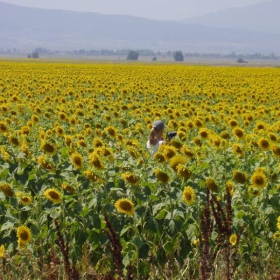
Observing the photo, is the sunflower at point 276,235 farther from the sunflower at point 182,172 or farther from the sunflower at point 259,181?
the sunflower at point 182,172

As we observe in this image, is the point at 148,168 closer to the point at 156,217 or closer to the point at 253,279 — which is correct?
the point at 156,217

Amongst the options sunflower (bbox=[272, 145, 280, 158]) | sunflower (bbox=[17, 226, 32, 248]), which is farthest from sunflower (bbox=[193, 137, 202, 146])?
sunflower (bbox=[17, 226, 32, 248])

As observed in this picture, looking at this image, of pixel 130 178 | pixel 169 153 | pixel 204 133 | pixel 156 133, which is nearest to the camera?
pixel 130 178

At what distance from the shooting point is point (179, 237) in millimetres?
4852

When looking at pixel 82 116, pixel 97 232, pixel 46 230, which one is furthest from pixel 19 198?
pixel 82 116

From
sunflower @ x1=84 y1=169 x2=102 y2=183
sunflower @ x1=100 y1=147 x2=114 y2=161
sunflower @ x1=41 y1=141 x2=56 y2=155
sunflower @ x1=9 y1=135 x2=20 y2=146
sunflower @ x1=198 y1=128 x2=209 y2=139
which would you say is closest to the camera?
sunflower @ x1=84 y1=169 x2=102 y2=183

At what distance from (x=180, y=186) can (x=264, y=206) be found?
29.1 inches

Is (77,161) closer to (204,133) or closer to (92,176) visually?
(92,176)

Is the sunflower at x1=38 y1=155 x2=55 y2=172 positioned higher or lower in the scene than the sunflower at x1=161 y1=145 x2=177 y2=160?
lower

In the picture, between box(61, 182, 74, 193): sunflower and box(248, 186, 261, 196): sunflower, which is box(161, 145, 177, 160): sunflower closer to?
box(248, 186, 261, 196): sunflower

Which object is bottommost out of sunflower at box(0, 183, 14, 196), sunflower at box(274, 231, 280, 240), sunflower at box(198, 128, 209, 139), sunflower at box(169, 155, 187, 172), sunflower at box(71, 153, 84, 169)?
sunflower at box(274, 231, 280, 240)

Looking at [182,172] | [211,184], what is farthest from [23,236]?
[211,184]

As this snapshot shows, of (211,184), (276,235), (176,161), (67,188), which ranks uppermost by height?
(176,161)

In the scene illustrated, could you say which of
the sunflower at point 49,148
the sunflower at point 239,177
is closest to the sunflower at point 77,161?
the sunflower at point 49,148
